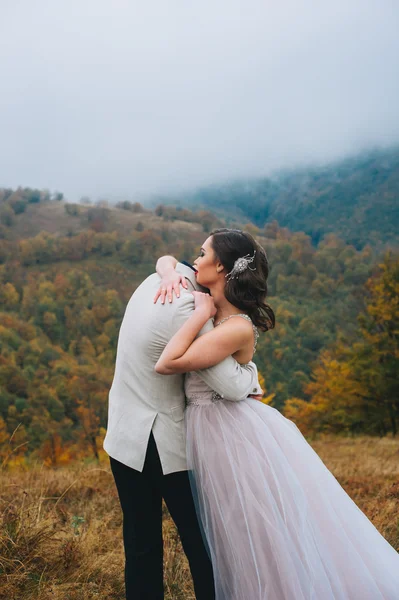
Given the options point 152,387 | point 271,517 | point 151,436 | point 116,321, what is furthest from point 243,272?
point 116,321

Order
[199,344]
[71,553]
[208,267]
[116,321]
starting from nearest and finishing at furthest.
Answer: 1. [199,344]
2. [208,267]
3. [71,553]
4. [116,321]

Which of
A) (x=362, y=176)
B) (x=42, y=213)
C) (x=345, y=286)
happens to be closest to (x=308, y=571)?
(x=345, y=286)

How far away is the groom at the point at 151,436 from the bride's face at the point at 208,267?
0.54ft

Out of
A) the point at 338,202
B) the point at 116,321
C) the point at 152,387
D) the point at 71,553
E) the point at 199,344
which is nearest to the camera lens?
the point at 199,344

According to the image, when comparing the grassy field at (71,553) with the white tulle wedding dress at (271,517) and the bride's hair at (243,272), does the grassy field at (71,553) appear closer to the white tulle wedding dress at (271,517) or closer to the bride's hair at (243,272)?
the white tulle wedding dress at (271,517)

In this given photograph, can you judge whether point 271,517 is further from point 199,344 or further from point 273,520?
point 199,344

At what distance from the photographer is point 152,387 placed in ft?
7.92

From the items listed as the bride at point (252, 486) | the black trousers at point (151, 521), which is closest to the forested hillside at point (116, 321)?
the black trousers at point (151, 521)

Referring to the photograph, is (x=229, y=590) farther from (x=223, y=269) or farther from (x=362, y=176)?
(x=362, y=176)

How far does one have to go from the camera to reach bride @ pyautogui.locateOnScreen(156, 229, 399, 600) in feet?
7.51

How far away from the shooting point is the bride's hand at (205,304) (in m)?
2.36

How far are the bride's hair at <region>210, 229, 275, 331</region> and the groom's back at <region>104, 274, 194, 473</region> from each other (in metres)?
0.24

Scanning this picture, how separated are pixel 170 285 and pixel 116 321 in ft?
234

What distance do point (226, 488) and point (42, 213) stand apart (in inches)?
5931
